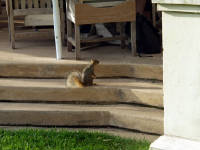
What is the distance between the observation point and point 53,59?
645 centimetres

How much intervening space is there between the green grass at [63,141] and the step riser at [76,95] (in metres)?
0.57

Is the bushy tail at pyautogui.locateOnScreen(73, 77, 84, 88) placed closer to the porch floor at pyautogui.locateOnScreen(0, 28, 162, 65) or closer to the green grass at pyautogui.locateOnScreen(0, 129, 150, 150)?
the porch floor at pyautogui.locateOnScreen(0, 28, 162, 65)

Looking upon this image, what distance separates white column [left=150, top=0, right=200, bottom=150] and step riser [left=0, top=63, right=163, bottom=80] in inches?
71.7

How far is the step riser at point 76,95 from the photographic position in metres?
5.65

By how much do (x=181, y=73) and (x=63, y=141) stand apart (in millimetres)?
1599

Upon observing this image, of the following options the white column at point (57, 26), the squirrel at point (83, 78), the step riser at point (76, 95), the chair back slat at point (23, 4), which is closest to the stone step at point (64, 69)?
the white column at point (57, 26)

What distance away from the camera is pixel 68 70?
6.19m

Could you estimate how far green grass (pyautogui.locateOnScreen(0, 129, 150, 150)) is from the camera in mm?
5000

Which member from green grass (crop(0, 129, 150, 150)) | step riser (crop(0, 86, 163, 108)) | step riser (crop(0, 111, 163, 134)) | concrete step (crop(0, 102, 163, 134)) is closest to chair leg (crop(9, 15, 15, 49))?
step riser (crop(0, 86, 163, 108))

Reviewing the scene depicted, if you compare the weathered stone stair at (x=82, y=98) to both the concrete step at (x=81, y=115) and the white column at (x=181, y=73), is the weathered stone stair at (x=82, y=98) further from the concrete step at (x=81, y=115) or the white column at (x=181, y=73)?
the white column at (x=181, y=73)

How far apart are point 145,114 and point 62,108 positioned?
90 centimetres

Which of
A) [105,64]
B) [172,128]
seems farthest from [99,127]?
[172,128]

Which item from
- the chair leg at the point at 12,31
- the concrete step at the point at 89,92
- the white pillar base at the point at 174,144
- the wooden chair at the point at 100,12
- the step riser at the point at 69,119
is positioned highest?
the wooden chair at the point at 100,12

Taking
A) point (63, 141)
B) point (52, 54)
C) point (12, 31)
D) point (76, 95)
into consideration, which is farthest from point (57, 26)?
point (63, 141)
